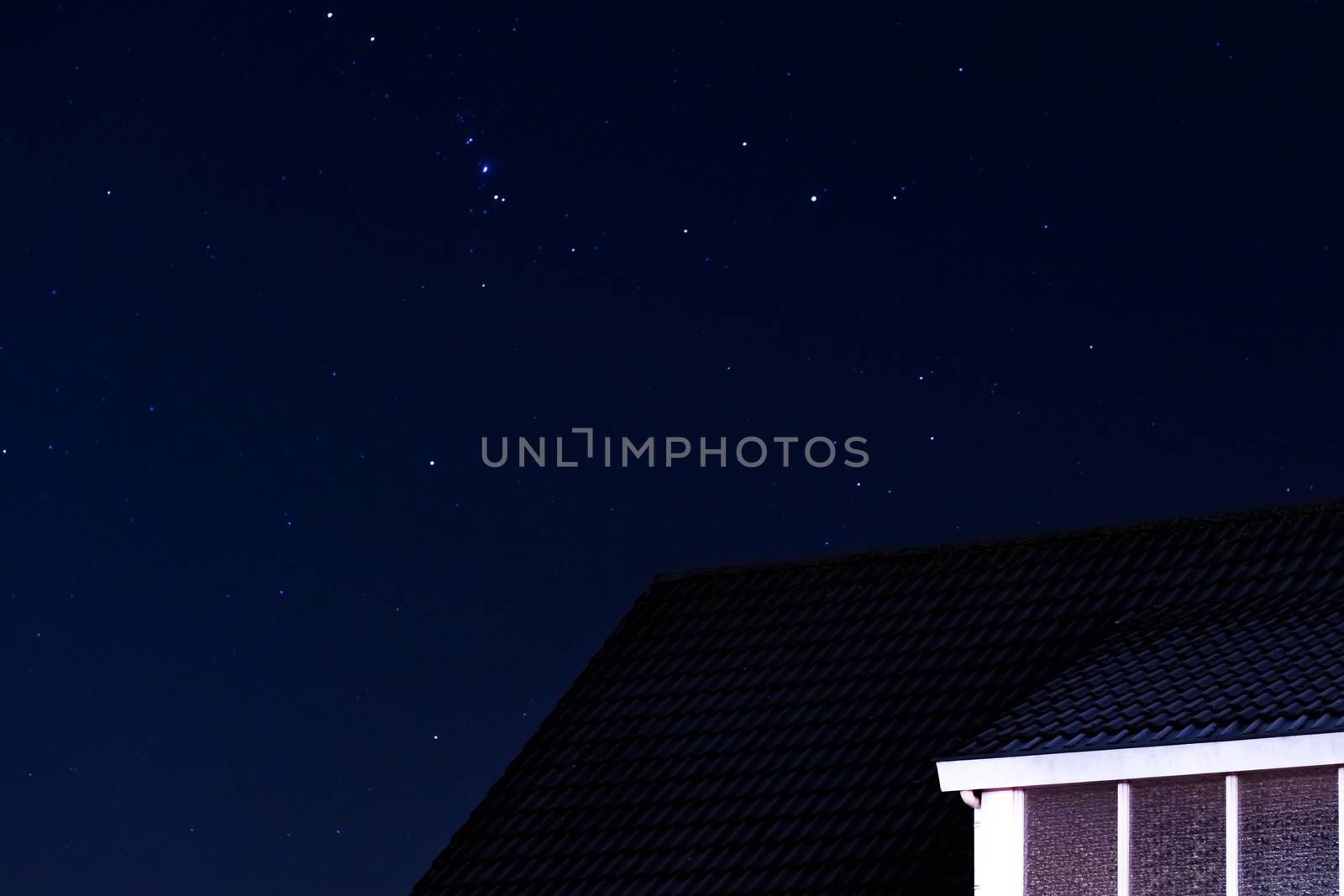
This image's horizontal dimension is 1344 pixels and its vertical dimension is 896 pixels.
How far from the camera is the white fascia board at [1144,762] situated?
13.9m

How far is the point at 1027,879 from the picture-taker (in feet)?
49.5

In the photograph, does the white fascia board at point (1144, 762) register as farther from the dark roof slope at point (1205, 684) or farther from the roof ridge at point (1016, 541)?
the roof ridge at point (1016, 541)

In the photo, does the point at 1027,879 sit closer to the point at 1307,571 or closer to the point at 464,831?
the point at 1307,571

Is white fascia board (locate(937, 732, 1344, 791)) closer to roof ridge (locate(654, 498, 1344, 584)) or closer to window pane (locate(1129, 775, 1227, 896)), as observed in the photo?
window pane (locate(1129, 775, 1227, 896))

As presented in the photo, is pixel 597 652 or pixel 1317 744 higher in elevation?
pixel 597 652

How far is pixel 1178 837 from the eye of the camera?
14.5 meters

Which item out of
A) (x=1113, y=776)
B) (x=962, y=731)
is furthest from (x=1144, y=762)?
(x=962, y=731)

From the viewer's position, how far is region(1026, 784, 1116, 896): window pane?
14.8 meters

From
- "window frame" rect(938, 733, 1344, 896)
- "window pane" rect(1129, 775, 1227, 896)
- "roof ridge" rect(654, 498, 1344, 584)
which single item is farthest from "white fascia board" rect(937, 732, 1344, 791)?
"roof ridge" rect(654, 498, 1344, 584)

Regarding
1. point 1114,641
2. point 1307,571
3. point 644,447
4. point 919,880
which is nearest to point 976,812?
point 919,880

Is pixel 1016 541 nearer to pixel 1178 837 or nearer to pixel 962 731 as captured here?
pixel 962 731

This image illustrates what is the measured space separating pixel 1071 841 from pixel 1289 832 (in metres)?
1.45

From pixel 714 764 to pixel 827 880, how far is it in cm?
224

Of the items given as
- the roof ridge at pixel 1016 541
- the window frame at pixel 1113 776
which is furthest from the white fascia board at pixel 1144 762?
the roof ridge at pixel 1016 541
